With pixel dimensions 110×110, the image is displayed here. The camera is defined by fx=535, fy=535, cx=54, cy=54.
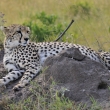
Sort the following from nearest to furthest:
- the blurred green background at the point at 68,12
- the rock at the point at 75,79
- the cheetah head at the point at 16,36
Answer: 1. the rock at the point at 75,79
2. the cheetah head at the point at 16,36
3. the blurred green background at the point at 68,12

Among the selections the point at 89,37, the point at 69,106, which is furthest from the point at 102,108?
the point at 89,37

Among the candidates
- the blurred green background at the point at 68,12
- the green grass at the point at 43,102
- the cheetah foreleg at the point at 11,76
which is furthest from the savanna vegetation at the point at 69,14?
the green grass at the point at 43,102

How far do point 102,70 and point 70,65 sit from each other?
12.7 inches

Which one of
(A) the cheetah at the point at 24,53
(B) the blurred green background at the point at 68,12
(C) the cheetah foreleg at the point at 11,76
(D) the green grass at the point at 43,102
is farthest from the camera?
(B) the blurred green background at the point at 68,12

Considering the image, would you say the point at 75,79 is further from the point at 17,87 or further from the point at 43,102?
the point at 17,87

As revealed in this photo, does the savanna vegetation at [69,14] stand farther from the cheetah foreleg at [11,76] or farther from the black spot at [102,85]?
the black spot at [102,85]

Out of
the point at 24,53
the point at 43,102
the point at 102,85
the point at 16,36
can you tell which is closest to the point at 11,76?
the point at 24,53

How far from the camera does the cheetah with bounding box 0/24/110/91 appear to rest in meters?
6.13

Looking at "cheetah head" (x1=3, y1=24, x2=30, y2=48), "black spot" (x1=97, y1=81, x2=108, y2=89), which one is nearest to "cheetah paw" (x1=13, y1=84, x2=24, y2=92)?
"black spot" (x1=97, y1=81, x2=108, y2=89)

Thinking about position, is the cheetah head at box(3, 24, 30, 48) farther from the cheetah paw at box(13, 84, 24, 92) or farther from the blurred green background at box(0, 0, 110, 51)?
the blurred green background at box(0, 0, 110, 51)

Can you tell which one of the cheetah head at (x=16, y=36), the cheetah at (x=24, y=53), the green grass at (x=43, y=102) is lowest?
the green grass at (x=43, y=102)

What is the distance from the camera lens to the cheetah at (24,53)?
20.1 feet

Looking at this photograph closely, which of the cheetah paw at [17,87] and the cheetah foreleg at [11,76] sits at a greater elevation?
the cheetah foreleg at [11,76]

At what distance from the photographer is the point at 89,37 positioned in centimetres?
1039
